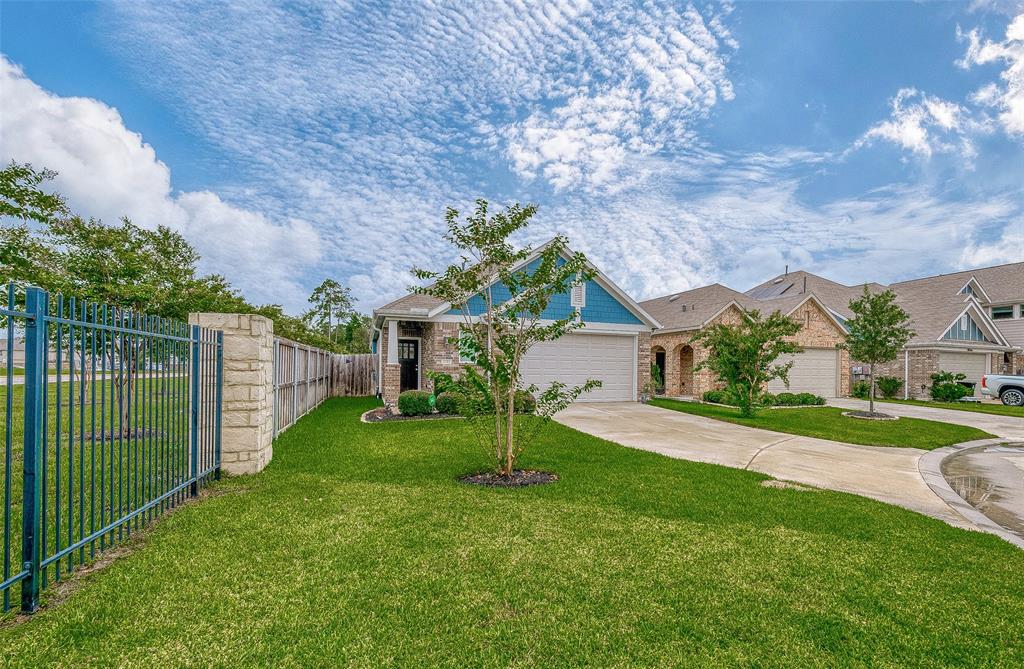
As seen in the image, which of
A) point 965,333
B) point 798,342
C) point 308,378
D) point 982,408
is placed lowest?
point 982,408

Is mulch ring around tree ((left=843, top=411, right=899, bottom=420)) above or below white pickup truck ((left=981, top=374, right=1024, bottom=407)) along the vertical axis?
below

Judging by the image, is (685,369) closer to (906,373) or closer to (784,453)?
(906,373)

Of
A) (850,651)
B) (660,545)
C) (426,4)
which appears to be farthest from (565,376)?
Answer: (850,651)

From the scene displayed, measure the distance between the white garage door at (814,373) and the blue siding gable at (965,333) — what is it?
6103 mm

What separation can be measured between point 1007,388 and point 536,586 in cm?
2606

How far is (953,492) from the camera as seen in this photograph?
6.61m

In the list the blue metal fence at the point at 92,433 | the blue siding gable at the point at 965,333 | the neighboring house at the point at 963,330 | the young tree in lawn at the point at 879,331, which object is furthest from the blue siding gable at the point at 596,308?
the blue siding gable at the point at 965,333

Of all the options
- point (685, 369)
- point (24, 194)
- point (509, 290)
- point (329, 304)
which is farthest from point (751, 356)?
point (329, 304)

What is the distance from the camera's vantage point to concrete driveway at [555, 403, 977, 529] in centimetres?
649

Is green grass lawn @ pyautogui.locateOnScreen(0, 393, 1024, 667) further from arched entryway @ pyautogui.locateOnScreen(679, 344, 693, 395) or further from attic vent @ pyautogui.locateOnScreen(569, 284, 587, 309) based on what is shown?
arched entryway @ pyautogui.locateOnScreen(679, 344, 693, 395)

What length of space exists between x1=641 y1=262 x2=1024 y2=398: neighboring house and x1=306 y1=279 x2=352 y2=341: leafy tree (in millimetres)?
27660

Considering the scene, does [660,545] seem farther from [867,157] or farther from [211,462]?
[867,157]

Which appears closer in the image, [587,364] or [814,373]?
[587,364]

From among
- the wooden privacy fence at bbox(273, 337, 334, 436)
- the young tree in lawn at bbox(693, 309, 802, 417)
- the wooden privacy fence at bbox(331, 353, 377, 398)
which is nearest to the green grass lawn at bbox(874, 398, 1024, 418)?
the young tree in lawn at bbox(693, 309, 802, 417)
